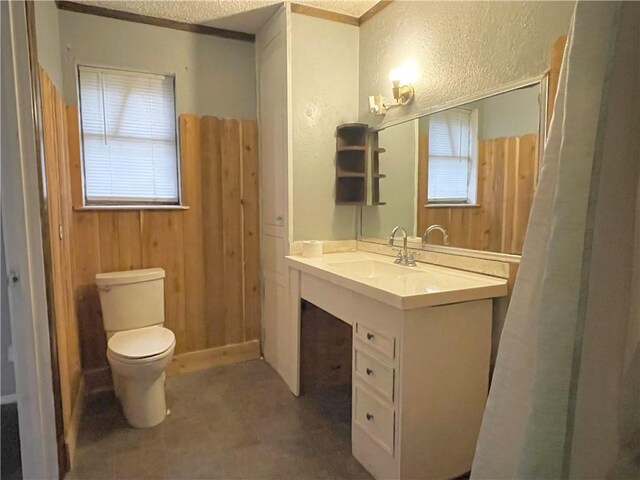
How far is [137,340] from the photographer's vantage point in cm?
213

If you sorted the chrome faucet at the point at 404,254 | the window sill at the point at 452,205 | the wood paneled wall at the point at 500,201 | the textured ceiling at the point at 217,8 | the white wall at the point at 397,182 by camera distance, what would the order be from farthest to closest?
the textured ceiling at the point at 217,8, the white wall at the point at 397,182, the chrome faucet at the point at 404,254, the window sill at the point at 452,205, the wood paneled wall at the point at 500,201

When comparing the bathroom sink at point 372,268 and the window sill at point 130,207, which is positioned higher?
the window sill at point 130,207

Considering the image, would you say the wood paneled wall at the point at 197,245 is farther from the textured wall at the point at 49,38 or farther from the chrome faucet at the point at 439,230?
the chrome faucet at the point at 439,230

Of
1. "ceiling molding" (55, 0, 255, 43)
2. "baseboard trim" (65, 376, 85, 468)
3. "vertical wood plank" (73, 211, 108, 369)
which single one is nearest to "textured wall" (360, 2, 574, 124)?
"ceiling molding" (55, 0, 255, 43)

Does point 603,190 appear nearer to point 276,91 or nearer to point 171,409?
point 276,91

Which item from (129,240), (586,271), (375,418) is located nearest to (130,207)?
(129,240)

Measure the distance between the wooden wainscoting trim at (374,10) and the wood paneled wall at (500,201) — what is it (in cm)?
112

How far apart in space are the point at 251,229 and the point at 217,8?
1.40 m

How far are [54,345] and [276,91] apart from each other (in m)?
1.81

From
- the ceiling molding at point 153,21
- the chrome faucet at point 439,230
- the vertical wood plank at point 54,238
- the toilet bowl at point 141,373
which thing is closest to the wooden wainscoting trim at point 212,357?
the toilet bowl at point 141,373

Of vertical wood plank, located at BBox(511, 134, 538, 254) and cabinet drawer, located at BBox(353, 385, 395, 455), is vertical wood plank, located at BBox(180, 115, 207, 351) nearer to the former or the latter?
cabinet drawer, located at BBox(353, 385, 395, 455)

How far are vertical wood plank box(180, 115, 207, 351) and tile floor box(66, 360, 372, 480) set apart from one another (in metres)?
0.37

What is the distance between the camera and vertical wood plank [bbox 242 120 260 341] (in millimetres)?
2760

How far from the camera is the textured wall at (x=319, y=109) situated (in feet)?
7.80
